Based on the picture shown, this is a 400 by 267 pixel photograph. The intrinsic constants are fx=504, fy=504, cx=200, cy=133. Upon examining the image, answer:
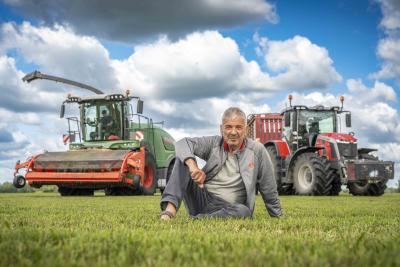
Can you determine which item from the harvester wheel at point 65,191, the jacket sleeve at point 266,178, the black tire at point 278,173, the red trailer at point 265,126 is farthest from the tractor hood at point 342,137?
the jacket sleeve at point 266,178

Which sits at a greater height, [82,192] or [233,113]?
[233,113]

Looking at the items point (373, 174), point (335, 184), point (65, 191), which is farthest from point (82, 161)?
point (373, 174)

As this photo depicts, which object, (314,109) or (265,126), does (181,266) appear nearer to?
(314,109)

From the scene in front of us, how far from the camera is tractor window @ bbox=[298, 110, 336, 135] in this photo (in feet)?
46.4

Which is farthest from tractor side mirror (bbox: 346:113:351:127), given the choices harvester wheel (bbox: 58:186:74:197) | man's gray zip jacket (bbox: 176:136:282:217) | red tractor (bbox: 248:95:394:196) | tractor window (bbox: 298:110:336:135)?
man's gray zip jacket (bbox: 176:136:282:217)

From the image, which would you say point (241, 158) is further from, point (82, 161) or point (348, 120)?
point (348, 120)

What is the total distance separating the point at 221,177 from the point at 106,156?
31.3 ft

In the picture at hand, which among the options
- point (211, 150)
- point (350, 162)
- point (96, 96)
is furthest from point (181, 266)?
point (96, 96)

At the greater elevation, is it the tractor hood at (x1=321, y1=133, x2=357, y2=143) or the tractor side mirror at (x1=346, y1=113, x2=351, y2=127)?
the tractor side mirror at (x1=346, y1=113, x2=351, y2=127)

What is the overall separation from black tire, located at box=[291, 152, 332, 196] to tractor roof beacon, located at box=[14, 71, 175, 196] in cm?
346

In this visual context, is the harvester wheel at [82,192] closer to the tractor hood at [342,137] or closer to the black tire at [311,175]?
the black tire at [311,175]

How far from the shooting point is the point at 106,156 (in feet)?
43.7

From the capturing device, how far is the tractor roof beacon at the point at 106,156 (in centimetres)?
1315

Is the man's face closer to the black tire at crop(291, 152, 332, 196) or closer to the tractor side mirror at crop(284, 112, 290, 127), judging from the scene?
the black tire at crop(291, 152, 332, 196)
